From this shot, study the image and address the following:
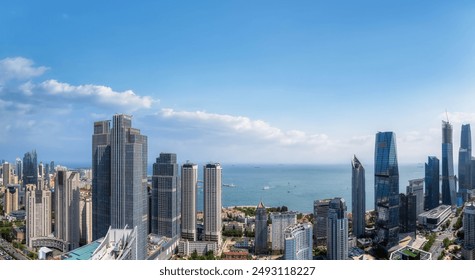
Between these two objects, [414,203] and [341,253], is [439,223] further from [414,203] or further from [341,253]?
[341,253]

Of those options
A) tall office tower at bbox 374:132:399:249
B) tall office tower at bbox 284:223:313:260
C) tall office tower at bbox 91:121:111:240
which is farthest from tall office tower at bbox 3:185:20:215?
tall office tower at bbox 374:132:399:249

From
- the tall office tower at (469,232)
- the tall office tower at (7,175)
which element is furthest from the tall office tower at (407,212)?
the tall office tower at (7,175)

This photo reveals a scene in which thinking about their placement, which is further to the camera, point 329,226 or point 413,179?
point 413,179

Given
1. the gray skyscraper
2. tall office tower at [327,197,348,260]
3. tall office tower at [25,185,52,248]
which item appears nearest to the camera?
tall office tower at [327,197,348,260]

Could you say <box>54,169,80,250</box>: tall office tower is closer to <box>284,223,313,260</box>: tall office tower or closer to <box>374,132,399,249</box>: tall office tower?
<box>284,223,313,260</box>: tall office tower

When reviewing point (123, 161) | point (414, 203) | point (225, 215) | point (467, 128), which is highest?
point (467, 128)

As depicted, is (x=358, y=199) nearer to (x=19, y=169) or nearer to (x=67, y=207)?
(x=67, y=207)
